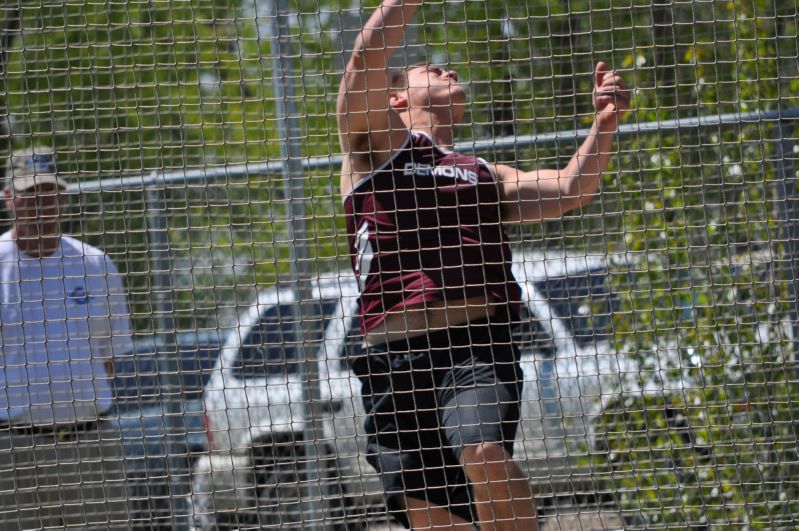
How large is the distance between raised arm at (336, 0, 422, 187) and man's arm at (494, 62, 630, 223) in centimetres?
46

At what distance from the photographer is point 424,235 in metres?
3.22

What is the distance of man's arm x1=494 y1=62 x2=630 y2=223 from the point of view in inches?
126

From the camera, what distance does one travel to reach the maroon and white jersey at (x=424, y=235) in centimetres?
317

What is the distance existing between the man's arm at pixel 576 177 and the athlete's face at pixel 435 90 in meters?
0.27

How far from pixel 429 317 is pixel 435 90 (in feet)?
2.68

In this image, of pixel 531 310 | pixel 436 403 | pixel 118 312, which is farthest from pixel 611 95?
pixel 118 312

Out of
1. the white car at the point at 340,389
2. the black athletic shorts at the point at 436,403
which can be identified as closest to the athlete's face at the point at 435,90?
the black athletic shorts at the point at 436,403

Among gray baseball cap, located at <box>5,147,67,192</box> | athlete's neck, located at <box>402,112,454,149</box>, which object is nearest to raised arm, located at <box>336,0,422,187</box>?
athlete's neck, located at <box>402,112,454,149</box>

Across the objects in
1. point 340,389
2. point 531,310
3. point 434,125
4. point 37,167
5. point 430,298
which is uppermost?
point 37,167

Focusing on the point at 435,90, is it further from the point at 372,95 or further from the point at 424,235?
the point at 424,235

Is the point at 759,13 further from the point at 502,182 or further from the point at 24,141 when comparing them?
the point at 24,141

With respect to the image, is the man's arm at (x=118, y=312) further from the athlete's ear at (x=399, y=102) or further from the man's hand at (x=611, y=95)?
the man's hand at (x=611, y=95)

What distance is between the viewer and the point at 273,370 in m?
5.41

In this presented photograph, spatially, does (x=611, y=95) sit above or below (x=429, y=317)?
above
